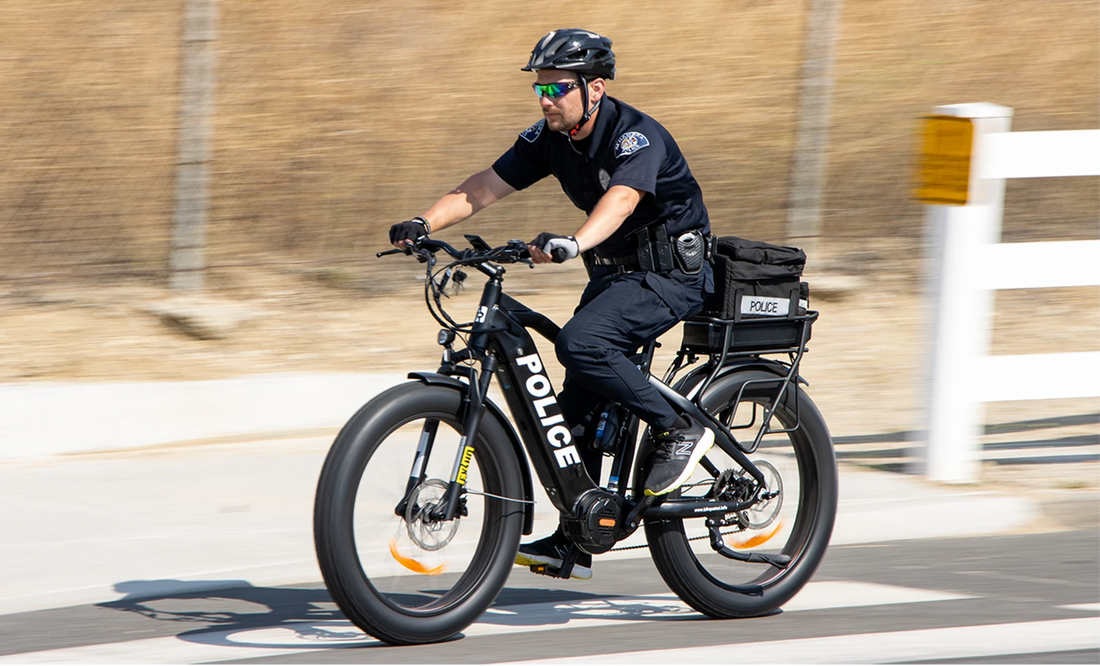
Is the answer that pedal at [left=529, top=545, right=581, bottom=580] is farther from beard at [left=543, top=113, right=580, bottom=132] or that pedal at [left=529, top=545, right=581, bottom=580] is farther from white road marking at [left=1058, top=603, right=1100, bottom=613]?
white road marking at [left=1058, top=603, right=1100, bottom=613]

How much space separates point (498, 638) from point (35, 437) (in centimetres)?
361

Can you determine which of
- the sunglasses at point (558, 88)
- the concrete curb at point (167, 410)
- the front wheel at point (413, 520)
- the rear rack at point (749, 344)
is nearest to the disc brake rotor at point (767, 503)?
the rear rack at point (749, 344)

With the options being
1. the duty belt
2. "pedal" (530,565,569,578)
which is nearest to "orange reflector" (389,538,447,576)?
"pedal" (530,565,569,578)

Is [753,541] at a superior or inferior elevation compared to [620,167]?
inferior

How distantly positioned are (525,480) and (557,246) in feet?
2.90

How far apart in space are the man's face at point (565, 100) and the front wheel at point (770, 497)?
115 centimetres

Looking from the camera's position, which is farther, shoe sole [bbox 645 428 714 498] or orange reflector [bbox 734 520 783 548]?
orange reflector [bbox 734 520 783 548]

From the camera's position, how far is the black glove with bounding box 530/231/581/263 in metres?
4.64

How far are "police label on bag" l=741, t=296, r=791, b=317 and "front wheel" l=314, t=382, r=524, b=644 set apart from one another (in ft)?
3.51

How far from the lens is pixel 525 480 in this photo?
199 inches

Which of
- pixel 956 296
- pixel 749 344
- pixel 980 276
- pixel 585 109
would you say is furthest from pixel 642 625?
pixel 980 276

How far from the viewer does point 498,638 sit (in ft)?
16.8

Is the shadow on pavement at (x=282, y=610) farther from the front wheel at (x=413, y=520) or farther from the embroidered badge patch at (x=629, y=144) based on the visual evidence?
the embroidered badge patch at (x=629, y=144)

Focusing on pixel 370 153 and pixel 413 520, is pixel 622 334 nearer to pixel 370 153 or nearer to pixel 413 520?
pixel 413 520
